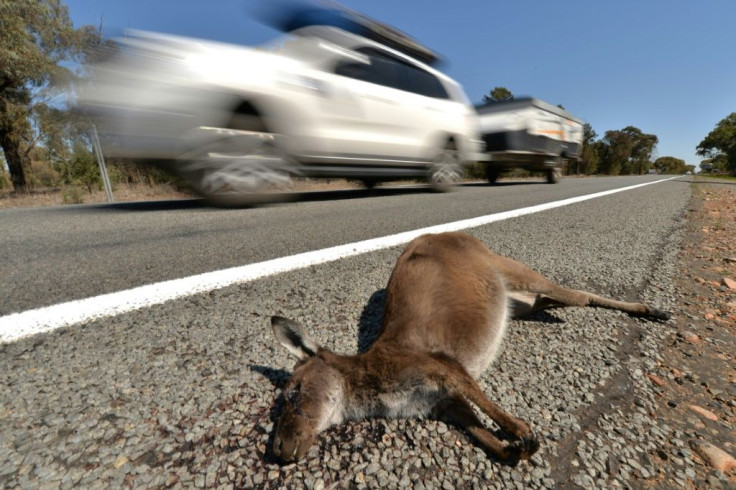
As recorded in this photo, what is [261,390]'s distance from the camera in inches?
43.1

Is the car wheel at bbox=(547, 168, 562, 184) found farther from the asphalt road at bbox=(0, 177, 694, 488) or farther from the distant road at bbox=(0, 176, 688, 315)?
the asphalt road at bbox=(0, 177, 694, 488)

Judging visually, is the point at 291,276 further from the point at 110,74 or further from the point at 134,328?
the point at 110,74

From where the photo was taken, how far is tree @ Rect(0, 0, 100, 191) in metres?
13.1

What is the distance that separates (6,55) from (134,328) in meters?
18.5

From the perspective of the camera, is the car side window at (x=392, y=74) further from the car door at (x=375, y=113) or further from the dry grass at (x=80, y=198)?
the dry grass at (x=80, y=198)

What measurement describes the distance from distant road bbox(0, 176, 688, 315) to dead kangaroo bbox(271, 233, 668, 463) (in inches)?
53.3

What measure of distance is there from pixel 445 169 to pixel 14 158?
1902 cm

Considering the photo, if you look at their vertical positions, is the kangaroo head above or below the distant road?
above

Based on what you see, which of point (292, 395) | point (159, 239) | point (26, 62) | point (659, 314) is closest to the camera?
point (292, 395)

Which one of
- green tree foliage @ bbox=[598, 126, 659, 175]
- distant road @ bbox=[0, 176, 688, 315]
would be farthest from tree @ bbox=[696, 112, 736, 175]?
distant road @ bbox=[0, 176, 688, 315]

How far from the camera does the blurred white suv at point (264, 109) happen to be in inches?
155

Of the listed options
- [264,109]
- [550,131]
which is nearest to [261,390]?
[264,109]

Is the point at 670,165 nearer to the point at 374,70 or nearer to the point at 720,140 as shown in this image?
the point at 720,140

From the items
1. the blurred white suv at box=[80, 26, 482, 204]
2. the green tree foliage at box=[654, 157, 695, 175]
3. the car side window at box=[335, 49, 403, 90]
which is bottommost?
the green tree foliage at box=[654, 157, 695, 175]
